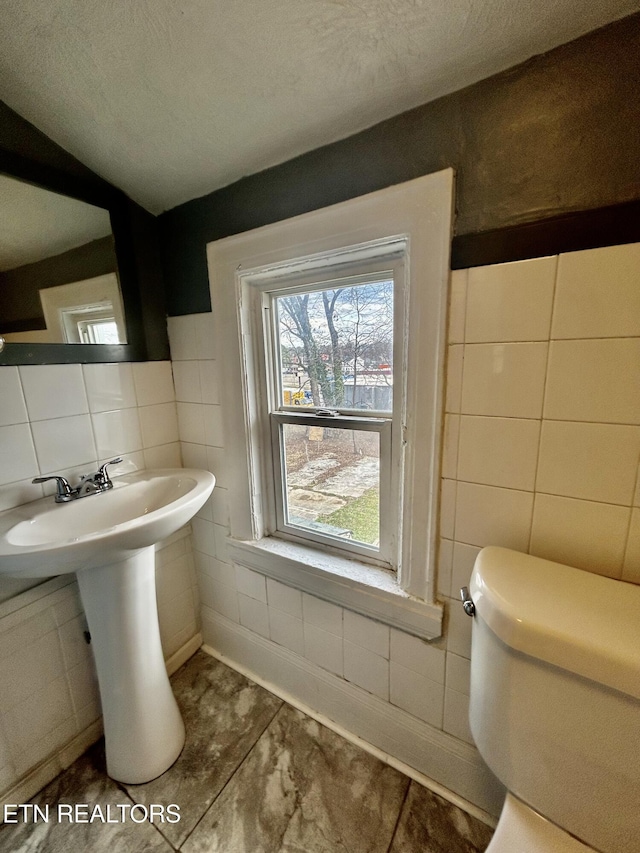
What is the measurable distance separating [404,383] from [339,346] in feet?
0.83

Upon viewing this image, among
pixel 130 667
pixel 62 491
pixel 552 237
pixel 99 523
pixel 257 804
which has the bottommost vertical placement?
pixel 257 804

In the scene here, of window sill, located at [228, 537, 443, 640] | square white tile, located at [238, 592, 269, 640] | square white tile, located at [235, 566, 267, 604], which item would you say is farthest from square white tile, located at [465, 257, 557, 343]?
square white tile, located at [238, 592, 269, 640]

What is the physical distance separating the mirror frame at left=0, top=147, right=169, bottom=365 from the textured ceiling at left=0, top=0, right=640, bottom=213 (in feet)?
0.40

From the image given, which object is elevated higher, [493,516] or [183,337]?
[183,337]

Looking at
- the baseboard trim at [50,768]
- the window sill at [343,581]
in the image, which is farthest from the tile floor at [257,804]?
the window sill at [343,581]

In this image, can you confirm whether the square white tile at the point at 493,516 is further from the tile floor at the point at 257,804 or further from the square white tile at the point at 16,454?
the square white tile at the point at 16,454

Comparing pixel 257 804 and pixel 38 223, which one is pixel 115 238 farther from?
pixel 257 804

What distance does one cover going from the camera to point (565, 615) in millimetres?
575

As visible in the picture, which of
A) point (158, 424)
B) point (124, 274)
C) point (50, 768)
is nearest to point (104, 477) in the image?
point (158, 424)

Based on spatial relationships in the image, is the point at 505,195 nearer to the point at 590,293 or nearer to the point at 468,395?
the point at 590,293

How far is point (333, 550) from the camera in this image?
115cm

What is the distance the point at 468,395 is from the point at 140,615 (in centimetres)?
112

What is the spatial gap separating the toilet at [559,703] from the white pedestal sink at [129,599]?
792 mm

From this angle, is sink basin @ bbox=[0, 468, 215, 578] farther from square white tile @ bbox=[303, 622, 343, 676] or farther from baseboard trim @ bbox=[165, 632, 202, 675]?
baseboard trim @ bbox=[165, 632, 202, 675]
